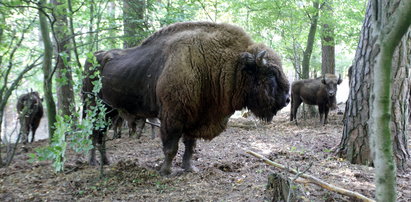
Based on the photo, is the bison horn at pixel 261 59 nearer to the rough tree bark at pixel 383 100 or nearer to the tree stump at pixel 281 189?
the tree stump at pixel 281 189

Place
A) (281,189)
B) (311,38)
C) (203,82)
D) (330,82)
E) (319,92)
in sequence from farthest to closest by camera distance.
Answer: (319,92), (330,82), (311,38), (203,82), (281,189)

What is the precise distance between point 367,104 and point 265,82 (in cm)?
168

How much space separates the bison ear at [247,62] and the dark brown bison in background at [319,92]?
738 centimetres

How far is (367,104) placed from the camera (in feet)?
15.6

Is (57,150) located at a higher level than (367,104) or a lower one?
lower

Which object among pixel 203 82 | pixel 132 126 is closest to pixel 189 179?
pixel 203 82

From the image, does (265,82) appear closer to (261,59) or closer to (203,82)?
(261,59)

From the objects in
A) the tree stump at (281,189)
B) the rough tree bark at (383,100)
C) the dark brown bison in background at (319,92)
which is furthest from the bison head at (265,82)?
the dark brown bison in background at (319,92)

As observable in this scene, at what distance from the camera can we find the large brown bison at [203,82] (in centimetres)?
457

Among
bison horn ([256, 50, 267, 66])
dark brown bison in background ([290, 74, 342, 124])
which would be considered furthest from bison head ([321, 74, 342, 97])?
bison horn ([256, 50, 267, 66])

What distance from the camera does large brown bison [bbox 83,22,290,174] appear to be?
4574 millimetres

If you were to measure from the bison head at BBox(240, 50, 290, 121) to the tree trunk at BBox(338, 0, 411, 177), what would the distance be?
1238mm

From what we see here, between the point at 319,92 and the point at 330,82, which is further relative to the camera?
the point at 319,92

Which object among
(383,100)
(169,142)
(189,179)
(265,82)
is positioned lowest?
(189,179)
